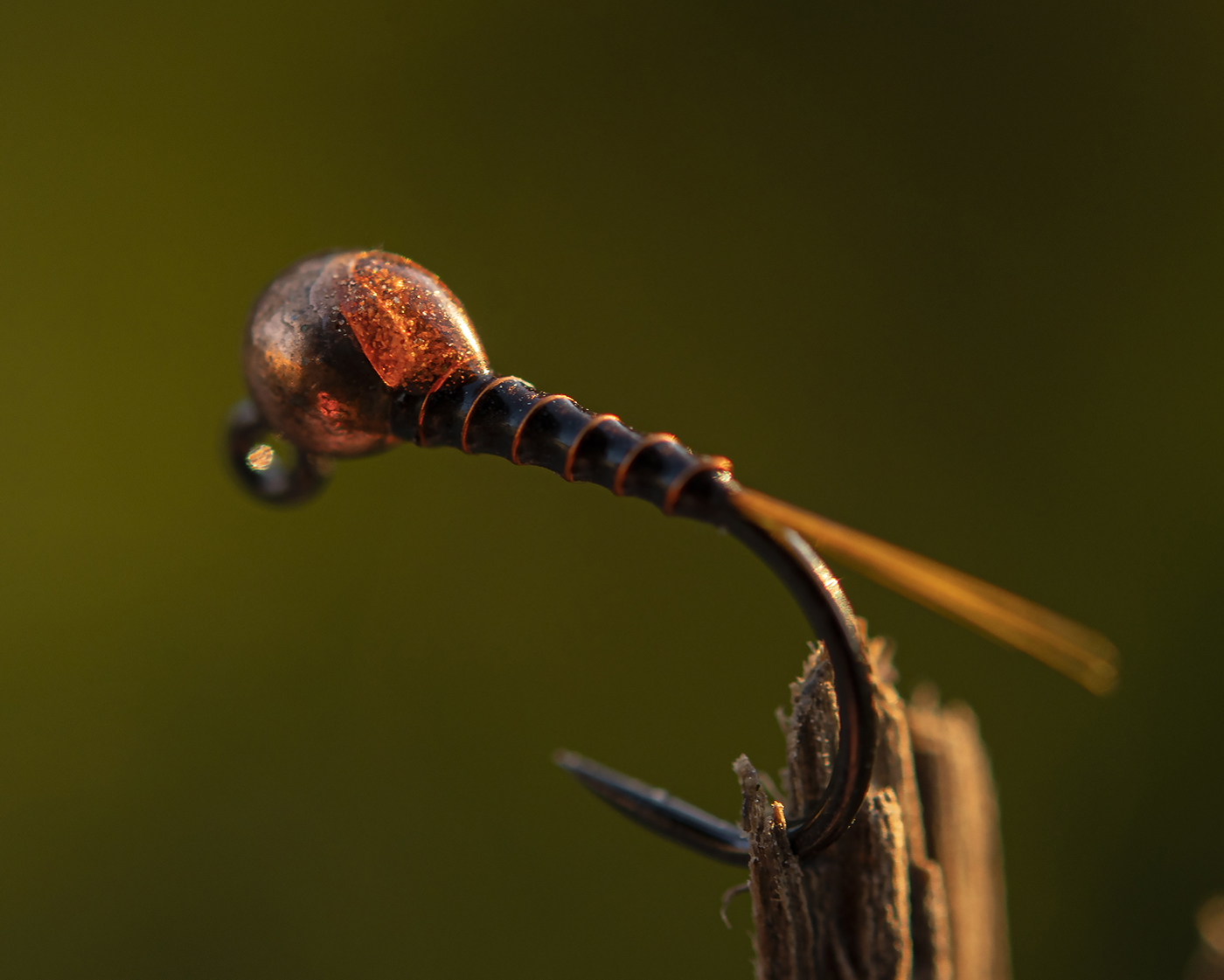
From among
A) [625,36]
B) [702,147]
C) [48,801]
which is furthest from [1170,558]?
[48,801]

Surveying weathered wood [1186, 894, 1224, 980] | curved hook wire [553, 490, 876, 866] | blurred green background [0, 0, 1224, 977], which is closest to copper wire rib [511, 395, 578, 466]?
curved hook wire [553, 490, 876, 866]

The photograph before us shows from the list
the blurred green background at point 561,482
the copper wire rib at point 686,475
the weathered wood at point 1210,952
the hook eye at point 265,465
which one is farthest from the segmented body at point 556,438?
the blurred green background at point 561,482


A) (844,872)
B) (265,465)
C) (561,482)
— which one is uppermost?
(561,482)

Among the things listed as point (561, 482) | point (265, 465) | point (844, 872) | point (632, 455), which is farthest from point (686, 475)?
point (561, 482)

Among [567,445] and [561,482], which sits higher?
[561,482]

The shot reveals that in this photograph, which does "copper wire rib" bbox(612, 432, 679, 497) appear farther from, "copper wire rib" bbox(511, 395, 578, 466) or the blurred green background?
the blurred green background

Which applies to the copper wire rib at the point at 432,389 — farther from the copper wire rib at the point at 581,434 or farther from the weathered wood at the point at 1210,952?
the weathered wood at the point at 1210,952

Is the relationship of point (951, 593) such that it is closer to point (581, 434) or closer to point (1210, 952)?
point (581, 434)

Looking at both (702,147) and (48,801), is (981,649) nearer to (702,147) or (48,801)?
(702,147)
